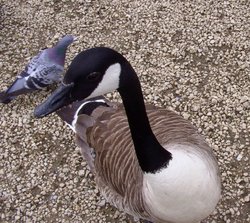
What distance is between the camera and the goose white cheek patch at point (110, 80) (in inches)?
70.1

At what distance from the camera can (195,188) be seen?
2174 mm

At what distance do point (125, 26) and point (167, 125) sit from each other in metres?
1.69

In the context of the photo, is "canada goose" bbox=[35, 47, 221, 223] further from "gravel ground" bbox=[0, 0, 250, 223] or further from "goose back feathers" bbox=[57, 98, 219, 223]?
"gravel ground" bbox=[0, 0, 250, 223]

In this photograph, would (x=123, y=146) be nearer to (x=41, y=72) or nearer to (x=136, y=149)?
(x=136, y=149)

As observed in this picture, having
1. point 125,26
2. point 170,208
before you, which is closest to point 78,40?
point 125,26

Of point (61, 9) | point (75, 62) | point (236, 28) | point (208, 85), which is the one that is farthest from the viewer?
point (61, 9)

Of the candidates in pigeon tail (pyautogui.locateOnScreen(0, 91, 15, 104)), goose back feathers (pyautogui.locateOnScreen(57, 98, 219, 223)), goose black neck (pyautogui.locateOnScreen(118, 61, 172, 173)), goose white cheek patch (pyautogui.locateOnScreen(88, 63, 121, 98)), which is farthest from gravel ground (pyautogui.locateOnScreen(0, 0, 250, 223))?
goose white cheek patch (pyautogui.locateOnScreen(88, 63, 121, 98))

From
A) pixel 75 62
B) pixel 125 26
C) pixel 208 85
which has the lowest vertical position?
pixel 208 85

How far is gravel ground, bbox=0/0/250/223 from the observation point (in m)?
3.03

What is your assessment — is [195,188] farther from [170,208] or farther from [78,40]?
[78,40]

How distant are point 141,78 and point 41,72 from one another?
0.79m

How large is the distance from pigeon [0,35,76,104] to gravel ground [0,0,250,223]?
141mm

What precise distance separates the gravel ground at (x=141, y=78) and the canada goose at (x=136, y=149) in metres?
0.53

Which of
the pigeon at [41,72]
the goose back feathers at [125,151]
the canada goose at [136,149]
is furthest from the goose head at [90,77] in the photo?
the pigeon at [41,72]
